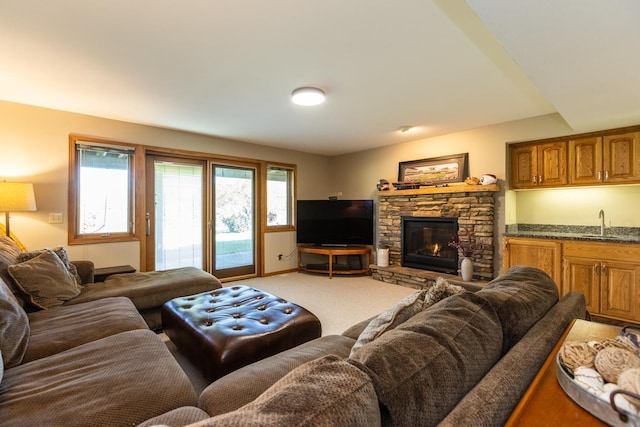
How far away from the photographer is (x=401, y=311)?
1.18 meters

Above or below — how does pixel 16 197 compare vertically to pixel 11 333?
above

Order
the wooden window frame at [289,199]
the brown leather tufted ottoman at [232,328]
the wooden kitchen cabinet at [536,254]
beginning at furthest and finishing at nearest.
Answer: the wooden window frame at [289,199], the wooden kitchen cabinet at [536,254], the brown leather tufted ottoman at [232,328]

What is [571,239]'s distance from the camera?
3029mm

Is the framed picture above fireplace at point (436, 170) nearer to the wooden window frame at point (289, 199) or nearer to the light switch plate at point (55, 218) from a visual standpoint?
the wooden window frame at point (289, 199)

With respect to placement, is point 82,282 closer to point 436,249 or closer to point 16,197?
point 16,197

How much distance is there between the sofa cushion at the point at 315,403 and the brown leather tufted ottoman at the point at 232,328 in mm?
1277

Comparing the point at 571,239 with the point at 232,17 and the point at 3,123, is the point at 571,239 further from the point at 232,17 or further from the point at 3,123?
the point at 3,123

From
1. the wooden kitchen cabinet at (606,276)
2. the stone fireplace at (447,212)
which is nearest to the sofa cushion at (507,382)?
the wooden kitchen cabinet at (606,276)

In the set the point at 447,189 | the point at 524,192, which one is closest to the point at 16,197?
the point at 447,189

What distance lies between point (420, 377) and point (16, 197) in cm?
381

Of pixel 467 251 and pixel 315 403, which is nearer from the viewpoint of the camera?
pixel 315 403

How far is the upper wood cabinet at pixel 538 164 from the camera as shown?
3389 millimetres

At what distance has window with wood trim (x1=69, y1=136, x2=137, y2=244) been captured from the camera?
339cm

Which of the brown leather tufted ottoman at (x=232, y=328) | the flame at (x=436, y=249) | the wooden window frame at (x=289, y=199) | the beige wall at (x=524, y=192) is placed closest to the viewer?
the brown leather tufted ottoman at (x=232, y=328)
